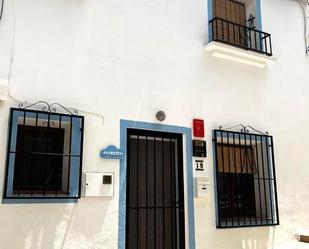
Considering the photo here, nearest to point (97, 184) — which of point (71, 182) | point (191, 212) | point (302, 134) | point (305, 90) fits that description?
point (71, 182)

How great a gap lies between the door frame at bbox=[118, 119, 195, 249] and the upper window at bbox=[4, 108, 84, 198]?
54 centimetres

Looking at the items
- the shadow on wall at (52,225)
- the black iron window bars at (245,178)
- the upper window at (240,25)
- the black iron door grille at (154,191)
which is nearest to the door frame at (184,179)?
the black iron door grille at (154,191)

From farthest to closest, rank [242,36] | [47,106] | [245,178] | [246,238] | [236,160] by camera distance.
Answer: [242,36] → [245,178] → [236,160] → [246,238] → [47,106]

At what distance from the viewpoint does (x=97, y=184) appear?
3881 mm

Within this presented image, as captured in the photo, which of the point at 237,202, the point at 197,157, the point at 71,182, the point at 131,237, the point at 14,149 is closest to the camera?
the point at 14,149

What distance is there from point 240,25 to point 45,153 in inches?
141

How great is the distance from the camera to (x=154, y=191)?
4.48 m

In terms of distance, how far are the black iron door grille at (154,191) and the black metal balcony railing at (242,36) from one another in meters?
1.91

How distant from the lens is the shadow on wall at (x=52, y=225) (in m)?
3.40

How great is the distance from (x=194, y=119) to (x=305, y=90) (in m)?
2.64

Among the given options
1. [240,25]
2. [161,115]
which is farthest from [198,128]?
[240,25]

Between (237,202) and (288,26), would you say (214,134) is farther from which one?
(288,26)

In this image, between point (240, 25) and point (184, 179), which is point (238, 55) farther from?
point (184, 179)

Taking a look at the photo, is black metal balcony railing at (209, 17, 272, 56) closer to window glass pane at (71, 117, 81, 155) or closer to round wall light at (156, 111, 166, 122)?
round wall light at (156, 111, 166, 122)
